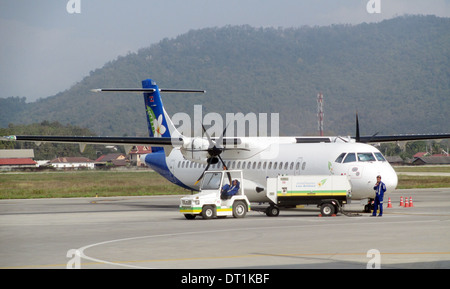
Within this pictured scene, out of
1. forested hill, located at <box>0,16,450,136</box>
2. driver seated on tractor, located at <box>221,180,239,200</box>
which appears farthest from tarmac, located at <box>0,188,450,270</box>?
forested hill, located at <box>0,16,450,136</box>

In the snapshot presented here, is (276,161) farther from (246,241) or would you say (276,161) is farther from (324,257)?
(324,257)

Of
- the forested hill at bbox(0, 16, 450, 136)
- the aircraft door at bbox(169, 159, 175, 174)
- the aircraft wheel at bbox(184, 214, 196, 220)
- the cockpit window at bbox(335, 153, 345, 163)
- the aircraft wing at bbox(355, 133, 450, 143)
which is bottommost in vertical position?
the aircraft wheel at bbox(184, 214, 196, 220)

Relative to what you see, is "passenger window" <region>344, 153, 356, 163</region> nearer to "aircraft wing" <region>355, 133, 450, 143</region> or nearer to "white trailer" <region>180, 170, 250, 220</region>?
"white trailer" <region>180, 170, 250, 220</region>

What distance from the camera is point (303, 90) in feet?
521

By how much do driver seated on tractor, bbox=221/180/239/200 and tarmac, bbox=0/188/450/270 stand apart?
847 millimetres

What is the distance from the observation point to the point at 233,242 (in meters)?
15.1

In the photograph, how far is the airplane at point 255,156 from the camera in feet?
75.9

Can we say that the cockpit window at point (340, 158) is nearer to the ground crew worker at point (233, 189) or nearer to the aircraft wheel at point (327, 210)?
the aircraft wheel at point (327, 210)

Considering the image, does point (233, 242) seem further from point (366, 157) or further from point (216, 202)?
point (366, 157)

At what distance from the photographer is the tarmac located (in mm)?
11805

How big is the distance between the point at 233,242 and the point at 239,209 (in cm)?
756

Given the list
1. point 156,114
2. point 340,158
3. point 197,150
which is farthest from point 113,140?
point 340,158

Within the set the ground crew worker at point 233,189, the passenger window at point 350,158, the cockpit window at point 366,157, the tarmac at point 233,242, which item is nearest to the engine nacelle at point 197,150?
the tarmac at point 233,242

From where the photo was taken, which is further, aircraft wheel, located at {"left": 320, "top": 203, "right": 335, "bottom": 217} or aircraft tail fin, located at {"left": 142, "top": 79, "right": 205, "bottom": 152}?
aircraft tail fin, located at {"left": 142, "top": 79, "right": 205, "bottom": 152}
